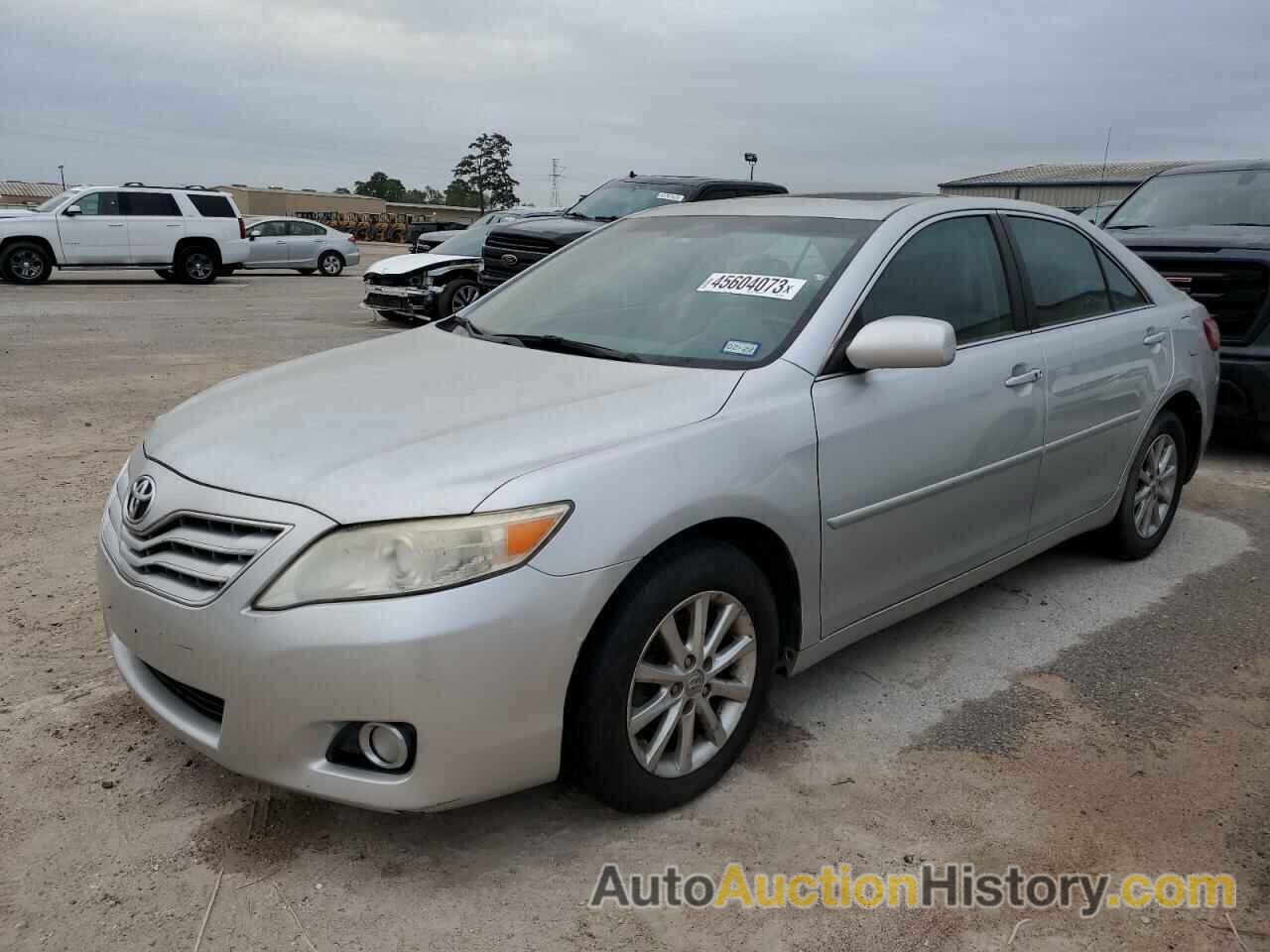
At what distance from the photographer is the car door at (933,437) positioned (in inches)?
→ 124

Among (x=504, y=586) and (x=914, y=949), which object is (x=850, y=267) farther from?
(x=914, y=949)

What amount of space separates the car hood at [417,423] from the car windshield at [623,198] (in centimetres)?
868

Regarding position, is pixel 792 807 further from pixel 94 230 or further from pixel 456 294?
pixel 94 230

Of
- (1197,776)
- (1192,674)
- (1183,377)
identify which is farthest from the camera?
(1183,377)

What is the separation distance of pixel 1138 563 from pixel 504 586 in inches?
145

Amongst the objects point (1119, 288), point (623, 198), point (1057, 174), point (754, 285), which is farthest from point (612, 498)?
point (1057, 174)

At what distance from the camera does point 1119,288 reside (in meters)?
4.61

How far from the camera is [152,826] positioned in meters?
2.74

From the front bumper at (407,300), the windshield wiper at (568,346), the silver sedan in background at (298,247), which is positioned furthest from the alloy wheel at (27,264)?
the windshield wiper at (568,346)

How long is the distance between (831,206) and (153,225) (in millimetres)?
18896

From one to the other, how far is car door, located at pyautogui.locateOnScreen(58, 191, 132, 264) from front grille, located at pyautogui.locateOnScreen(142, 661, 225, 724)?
19.2m

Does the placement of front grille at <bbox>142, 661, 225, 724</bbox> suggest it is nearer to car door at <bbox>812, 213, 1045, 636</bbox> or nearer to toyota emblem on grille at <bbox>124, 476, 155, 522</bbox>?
toyota emblem on grille at <bbox>124, 476, 155, 522</bbox>

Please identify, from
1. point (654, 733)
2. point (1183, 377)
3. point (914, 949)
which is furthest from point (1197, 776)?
point (1183, 377)

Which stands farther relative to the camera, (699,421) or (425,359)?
(425,359)
